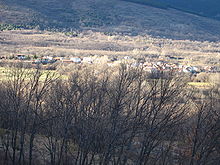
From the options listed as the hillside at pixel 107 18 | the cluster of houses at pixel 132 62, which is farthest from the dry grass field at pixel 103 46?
the cluster of houses at pixel 132 62

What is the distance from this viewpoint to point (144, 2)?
15950 centimetres

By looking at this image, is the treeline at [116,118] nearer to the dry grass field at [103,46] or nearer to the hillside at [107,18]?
the dry grass field at [103,46]

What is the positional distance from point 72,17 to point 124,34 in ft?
59.7

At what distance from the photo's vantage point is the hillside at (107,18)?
104m

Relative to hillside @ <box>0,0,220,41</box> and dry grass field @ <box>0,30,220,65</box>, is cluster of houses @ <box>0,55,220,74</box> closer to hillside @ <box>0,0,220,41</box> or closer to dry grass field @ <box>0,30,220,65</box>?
dry grass field @ <box>0,30,220,65</box>

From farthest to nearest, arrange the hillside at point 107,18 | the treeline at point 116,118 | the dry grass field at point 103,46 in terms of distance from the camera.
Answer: the hillside at point 107,18 < the dry grass field at point 103,46 < the treeline at point 116,118

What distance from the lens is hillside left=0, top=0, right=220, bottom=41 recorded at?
104250mm

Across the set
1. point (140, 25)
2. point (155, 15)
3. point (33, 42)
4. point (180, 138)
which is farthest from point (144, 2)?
point (180, 138)

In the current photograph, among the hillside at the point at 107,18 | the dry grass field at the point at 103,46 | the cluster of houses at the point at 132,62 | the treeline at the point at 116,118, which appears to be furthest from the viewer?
the hillside at the point at 107,18

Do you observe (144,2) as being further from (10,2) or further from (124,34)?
(10,2)

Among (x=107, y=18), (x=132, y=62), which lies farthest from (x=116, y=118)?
(x=107, y=18)

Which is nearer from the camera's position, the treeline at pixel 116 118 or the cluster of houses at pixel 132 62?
the treeline at pixel 116 118

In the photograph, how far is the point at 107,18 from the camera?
13012cm

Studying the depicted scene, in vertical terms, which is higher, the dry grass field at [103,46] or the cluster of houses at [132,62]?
the cluster of houses at [132,62]
